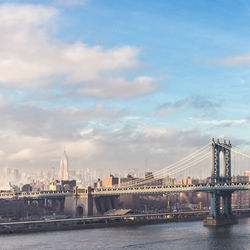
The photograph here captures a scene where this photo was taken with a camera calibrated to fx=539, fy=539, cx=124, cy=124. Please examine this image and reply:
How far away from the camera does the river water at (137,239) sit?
272 ft

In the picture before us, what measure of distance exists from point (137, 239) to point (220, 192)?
121ft

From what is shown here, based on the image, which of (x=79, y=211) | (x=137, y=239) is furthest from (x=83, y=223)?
(x=79, y=211)

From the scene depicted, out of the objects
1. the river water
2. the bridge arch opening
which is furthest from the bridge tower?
the bridge arch opening

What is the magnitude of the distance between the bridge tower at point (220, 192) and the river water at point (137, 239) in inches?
358

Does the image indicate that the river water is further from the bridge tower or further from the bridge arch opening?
the bridge arch opening

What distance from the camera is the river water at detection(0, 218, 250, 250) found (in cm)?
8300

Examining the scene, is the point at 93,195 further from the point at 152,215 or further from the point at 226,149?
the point at 226,149

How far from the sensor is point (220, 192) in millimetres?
123062

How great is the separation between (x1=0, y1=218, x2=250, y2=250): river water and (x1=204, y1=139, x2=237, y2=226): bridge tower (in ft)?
29.9

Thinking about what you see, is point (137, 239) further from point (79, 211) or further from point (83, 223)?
point (79, 211)

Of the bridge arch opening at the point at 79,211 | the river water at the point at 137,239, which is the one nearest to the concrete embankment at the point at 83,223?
the river water at the point at 137,239

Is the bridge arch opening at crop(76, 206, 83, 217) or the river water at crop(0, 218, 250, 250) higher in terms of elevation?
the bridge arch opening at crop(76, 206, 83, 217)

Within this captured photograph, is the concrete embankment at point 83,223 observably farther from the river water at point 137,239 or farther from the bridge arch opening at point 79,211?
the bridge arch opening at point 79,211

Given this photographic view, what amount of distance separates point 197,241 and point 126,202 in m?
107
